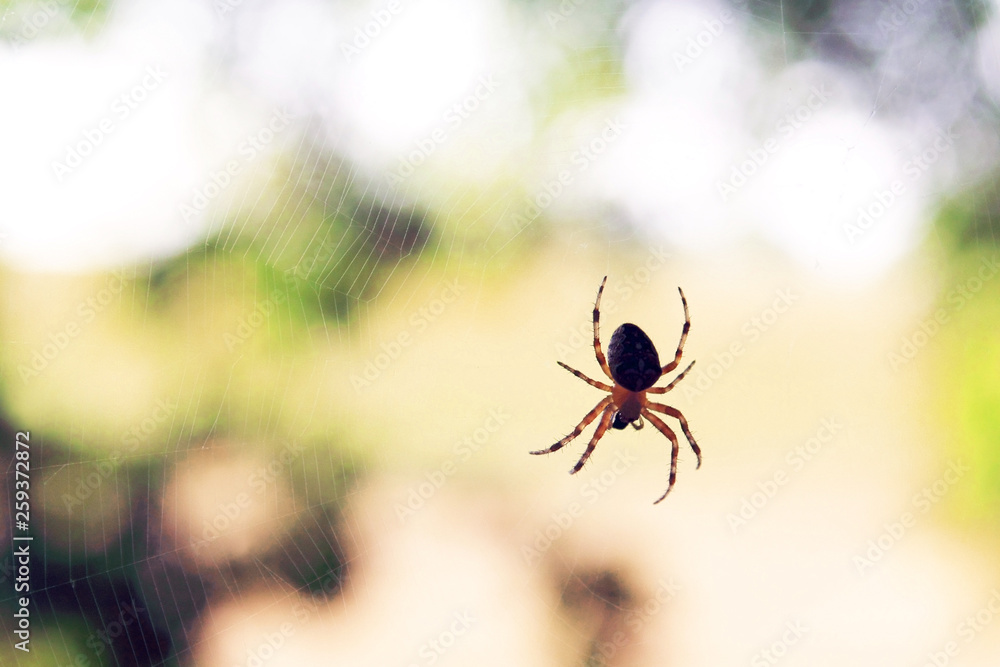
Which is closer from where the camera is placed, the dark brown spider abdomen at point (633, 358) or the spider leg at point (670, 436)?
the dark brown spider abdomen at point (633, 358)

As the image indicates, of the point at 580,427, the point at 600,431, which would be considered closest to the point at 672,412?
the point at 600,431

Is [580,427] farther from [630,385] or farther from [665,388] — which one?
[665,388]

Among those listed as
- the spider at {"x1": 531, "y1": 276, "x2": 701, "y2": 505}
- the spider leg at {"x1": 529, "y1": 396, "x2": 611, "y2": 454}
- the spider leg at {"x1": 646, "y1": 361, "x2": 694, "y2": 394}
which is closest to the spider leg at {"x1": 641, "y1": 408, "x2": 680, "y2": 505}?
the spider at {"x1": 531, "y1": 276, "x2": 701, "y2": 505}

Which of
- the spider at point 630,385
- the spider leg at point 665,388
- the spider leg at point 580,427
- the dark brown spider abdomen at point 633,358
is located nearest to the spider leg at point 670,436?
the spider at point 630,385

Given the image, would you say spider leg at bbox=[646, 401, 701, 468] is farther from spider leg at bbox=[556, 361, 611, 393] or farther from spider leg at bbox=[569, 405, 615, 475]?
spider leg at bbox=[556, 361, 611, 393]

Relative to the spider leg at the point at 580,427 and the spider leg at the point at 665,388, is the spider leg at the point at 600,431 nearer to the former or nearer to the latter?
the spider leg at the point at 580,427

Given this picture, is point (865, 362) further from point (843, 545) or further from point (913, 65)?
point (913, 65)

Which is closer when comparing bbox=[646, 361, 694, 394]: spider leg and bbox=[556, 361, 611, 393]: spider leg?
bbox=[556, 361, 611, 393]: spider leg
